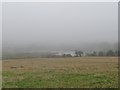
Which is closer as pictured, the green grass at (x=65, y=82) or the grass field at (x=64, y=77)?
the green grass at (x=65, y=82)

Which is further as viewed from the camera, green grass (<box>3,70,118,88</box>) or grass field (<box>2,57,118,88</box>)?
grass field (<box>2,57,118,88</box>)

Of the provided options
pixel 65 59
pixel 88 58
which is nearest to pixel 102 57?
pixel 88 58

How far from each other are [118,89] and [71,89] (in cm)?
202

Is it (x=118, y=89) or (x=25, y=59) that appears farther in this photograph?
(x=25, y=59)

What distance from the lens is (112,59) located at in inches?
1193

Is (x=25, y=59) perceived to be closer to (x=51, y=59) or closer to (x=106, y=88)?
(x=51, y=59)

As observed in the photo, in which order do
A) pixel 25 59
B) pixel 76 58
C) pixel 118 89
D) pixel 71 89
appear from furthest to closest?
1. pixel 25 59
2. pixel 76 58
3. pixel 71 89
4. pixel 118 89

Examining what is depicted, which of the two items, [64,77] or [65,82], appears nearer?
[65,82]

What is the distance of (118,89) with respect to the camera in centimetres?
1066

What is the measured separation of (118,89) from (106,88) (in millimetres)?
1034

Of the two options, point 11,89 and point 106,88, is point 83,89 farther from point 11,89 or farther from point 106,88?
point 11,89

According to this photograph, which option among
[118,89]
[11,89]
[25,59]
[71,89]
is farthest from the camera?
[25,59]

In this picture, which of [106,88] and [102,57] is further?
[102,57]

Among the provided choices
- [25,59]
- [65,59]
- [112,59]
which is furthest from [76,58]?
[25,59]
